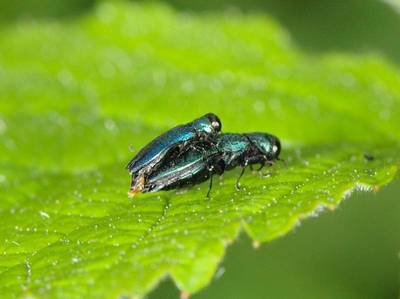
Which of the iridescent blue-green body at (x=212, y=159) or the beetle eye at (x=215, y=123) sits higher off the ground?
the beetle eye at (x=215, y=123)

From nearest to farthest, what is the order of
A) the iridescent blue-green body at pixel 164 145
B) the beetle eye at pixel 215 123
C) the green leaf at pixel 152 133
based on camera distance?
the green leaf at pixel 152 133 → the iridescent blue-green body at pixel 164 145 → the beetle eye at pixel 215 123

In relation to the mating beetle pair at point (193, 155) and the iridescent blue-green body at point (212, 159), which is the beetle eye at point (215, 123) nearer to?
the mating beetle pair at point (193, 155)

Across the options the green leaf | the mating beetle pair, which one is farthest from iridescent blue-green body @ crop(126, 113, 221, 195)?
the green leaf

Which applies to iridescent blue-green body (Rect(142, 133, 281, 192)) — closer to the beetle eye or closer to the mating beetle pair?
the mating beetle pair

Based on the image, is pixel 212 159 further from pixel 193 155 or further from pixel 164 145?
pixel 164 145

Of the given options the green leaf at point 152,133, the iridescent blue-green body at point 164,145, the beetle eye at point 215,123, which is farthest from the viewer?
the beetle eye at point 215,123

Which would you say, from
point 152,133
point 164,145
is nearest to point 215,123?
point 164,145

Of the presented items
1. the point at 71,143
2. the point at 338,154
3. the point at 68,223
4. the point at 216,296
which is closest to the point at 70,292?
the point at 68,223

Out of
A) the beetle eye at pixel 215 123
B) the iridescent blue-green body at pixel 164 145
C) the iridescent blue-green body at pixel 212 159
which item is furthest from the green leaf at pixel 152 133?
the beetle eye at pixel 215 123
